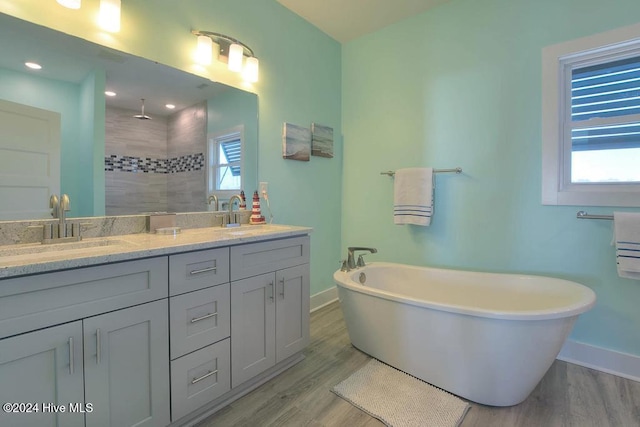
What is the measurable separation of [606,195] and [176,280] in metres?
2.47

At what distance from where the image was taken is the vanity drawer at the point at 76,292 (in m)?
0.90

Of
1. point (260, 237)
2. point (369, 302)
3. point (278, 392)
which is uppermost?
point (260, 237)

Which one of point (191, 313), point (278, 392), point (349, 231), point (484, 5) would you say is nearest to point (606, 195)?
point (484, 5)

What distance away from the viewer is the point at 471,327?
148 cm

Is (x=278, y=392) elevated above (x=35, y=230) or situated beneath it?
situated beneath

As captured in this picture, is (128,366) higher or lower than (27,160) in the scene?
lower

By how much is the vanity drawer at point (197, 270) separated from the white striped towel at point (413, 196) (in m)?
1.57

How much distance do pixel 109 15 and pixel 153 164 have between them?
2.47 feet

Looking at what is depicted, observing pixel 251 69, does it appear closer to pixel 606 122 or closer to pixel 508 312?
pixel 508 312

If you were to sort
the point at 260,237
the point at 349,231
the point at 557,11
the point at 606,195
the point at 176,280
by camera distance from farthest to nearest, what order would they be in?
the point at 349,231 < the point at 557,11 < the point at 606,195 < the point at 260,237 < the point at 176,280

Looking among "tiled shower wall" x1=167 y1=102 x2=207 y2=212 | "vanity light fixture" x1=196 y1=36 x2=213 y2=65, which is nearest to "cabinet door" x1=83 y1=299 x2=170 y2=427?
"tiled shower wall" x1=167 y1=102 x2=207 y2=212

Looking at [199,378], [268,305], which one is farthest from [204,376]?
[268,305]

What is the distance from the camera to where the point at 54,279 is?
3.17 ft

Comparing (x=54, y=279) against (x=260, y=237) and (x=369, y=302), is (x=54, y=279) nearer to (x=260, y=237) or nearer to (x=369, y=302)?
(x=260, y=237)
